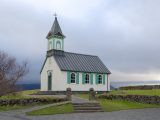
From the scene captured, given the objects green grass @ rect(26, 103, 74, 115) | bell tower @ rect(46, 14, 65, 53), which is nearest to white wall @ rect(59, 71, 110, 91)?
bell tower @ rect(46, 14, 65, 53)

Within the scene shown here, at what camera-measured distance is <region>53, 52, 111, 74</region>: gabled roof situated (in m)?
26.9

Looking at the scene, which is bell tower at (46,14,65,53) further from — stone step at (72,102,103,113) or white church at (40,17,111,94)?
stone step at (72,102,103,113)

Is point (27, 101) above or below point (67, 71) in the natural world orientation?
below

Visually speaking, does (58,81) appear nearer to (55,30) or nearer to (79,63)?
(79,63)

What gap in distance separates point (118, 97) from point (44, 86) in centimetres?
1406

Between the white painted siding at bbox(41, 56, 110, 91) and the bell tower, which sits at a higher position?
the bell tower

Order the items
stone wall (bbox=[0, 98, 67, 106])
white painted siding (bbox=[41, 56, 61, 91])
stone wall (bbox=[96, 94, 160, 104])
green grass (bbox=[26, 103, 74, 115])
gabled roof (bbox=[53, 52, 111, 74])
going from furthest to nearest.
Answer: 1. gabled roof (bbox=[53, 52, 111, 74])
2. white painted siding (bbox=[41, 56, 61, 91])
3. stone wall (bbox=[96, 94, 160, 104])
4. stone wall (bbox=[0, 98, 67, 106])
5. green grass (bbox=[26, 103, 74, 115])

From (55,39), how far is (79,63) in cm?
521

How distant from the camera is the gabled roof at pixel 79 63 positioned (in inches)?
1059

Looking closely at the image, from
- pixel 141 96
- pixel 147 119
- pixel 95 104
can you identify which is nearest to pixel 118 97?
pixel 141 96

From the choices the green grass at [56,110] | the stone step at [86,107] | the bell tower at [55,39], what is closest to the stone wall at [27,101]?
the green grass at [56,110]

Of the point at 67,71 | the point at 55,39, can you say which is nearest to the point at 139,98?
the point at 67,71

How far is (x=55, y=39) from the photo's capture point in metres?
→ 28.2

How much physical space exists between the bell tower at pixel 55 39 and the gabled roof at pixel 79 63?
113 centimetres
